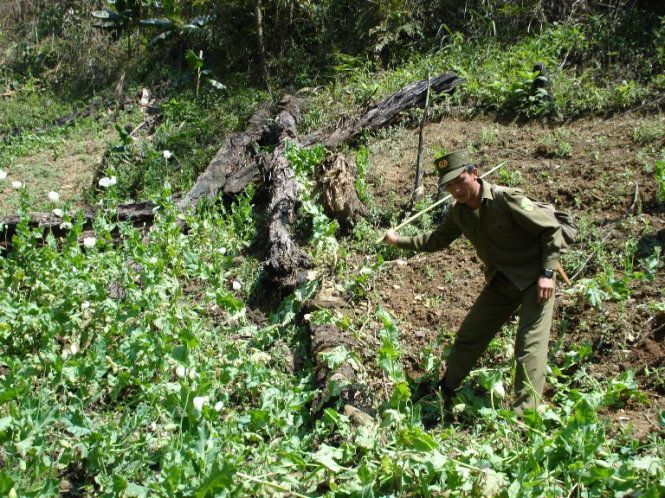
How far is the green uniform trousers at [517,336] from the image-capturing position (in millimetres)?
3473

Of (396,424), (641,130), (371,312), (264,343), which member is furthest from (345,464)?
(641,130)

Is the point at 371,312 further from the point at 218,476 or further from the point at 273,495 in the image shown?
the point at 218,476

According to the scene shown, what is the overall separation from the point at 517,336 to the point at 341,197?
2813 mm

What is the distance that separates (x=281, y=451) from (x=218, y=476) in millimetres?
514

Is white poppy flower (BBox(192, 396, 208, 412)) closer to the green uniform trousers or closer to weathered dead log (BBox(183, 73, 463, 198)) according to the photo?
the green uniform trousers

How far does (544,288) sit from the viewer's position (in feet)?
11.4

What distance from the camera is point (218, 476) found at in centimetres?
249

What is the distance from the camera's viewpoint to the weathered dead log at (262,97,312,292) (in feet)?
17.1

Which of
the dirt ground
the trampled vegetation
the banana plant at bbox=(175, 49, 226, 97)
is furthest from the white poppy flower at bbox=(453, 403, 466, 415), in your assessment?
the banana plant at bbox=(175, 49, 226, 97)

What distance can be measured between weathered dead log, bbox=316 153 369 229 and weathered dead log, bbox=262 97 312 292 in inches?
17.0

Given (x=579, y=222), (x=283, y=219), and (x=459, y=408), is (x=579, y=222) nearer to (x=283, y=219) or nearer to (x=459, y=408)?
(x=459, y=408)

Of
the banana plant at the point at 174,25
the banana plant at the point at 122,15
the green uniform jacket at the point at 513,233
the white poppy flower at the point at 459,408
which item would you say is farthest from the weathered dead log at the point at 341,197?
the banana plant at the point at 122,15

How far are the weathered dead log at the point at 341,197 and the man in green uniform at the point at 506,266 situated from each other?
2035 millimetres

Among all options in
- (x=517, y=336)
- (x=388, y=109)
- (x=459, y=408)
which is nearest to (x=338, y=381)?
(x=459, y=408)
